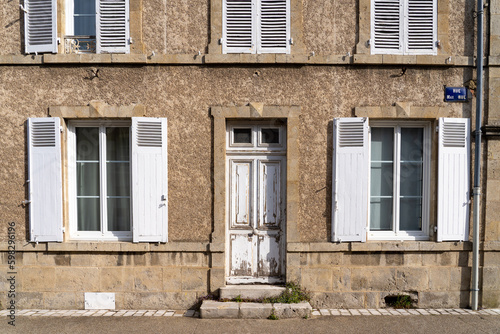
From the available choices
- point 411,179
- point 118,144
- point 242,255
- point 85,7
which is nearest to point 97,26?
point 85,7

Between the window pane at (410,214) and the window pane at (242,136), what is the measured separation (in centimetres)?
253

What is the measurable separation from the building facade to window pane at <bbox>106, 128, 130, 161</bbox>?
0.84ft

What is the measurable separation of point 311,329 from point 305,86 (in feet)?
10.9

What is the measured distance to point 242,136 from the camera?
210 inches

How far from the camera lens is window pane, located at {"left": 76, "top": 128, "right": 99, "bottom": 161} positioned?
5.31 m

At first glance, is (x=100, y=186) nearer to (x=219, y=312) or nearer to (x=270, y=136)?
(x=219, y=312)

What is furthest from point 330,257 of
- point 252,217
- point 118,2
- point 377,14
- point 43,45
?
point 43,45

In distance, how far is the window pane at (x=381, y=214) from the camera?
17.5 ft

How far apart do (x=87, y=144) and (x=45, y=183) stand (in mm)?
801

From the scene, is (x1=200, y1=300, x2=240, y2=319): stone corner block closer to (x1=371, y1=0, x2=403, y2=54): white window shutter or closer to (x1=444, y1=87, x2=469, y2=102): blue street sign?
(x1=371, y1=0, x2=403, y2=54): white window shutter

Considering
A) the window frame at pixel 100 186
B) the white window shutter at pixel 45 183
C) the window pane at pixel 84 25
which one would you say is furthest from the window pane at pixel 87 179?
the window pane at pixel 84 25

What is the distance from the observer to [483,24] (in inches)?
201

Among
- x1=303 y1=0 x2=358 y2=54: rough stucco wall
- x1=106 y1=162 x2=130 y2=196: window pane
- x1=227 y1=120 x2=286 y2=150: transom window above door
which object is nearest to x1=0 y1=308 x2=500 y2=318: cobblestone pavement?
x1=106 y1=162 x2=130 y2=196: window pane

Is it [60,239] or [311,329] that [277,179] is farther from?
[60,239]
